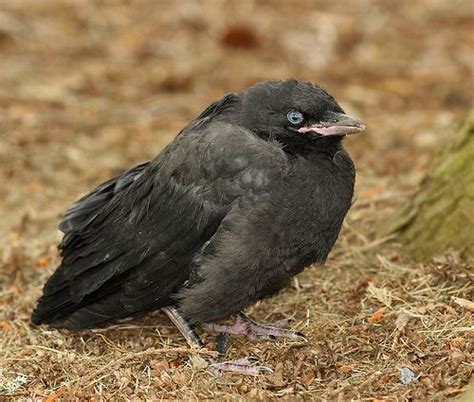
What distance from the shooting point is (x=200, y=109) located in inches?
330

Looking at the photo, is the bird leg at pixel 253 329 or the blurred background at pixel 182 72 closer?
the bird leg at pixel 253 329

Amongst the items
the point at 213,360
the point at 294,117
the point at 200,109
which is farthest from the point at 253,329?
the point at 200,109

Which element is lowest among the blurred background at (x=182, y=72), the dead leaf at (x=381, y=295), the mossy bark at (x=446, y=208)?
the dead leaf at (x=381, y=295)

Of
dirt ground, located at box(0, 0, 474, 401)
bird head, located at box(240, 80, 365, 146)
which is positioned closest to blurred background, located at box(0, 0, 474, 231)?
dirt ground, located at box(0, 0, 474, 401)

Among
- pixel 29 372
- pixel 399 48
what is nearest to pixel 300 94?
pixel 29 372

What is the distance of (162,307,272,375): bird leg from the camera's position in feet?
13.8

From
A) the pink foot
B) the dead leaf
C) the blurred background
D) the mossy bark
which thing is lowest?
the pink foot

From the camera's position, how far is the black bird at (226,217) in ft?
13.7

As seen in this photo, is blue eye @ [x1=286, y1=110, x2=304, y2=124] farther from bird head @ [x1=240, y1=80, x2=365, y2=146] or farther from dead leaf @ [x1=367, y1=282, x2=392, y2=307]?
dead leaf @ [x1=367, y1=282, x2=392, y2=307]

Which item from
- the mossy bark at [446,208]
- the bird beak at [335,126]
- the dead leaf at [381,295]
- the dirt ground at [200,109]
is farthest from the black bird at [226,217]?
the mossy bark at [446,208]

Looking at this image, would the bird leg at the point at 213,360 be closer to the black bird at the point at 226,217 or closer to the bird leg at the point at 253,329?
the black bird at the point at 226,217

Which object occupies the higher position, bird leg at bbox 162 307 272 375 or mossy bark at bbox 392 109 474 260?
mossy bark at bbox 392 109 474 260

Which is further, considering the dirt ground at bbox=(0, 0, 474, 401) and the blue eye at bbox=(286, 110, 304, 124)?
the blue eye at bbox=(286, 110, 304, 124)

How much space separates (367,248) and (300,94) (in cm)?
144
